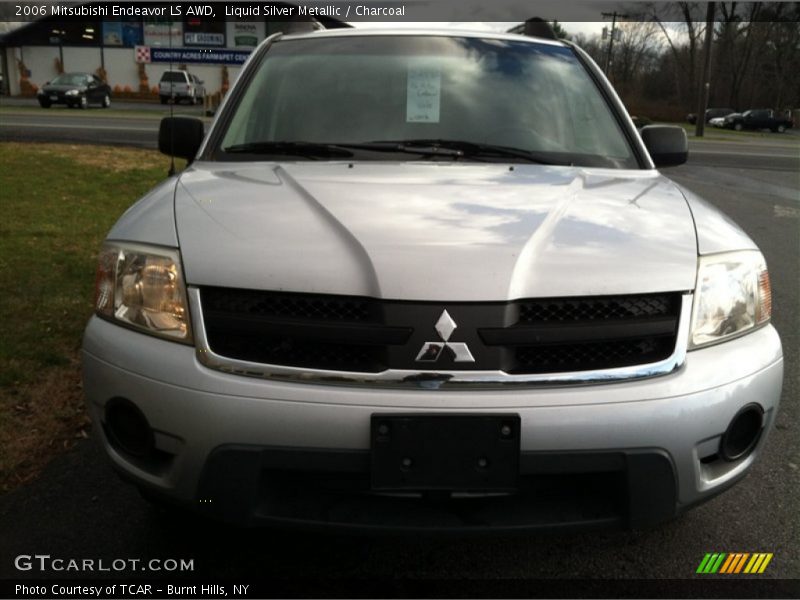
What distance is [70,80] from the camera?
1208 inches

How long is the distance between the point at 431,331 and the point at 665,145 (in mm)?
2023

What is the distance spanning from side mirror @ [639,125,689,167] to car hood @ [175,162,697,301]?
84 centimetres

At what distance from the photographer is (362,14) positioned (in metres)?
5.93

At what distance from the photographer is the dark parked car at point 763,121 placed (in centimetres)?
4753

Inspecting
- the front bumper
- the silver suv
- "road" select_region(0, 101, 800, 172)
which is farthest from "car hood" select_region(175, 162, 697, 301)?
"road" select_region(0, 101, 800, 172)

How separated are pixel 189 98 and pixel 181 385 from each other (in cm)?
3683

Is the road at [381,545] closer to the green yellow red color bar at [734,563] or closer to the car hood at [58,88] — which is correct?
the green yellow red color bar at [734,563]

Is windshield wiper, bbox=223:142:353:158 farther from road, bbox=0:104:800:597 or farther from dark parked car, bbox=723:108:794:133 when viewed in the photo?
dark parked car, bbox=723:108:794:133

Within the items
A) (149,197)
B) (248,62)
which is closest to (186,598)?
(149,197)

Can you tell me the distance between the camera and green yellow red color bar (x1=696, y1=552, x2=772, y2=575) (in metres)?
2.36

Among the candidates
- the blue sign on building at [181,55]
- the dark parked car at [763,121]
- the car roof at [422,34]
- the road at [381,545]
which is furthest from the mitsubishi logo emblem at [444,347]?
the dark parked car at [763,121]

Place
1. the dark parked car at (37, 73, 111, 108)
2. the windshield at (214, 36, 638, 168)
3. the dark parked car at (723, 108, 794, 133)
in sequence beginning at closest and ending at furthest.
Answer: the windshield at (214, 36, 638, 168)
the dark parked car at (37, 73, 111, 108)
the dark parked car at (723, 108, 794, 133)

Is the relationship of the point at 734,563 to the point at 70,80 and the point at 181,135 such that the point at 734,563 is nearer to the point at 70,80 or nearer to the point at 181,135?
the point at 181,135

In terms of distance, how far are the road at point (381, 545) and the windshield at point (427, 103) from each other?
1346 mm
